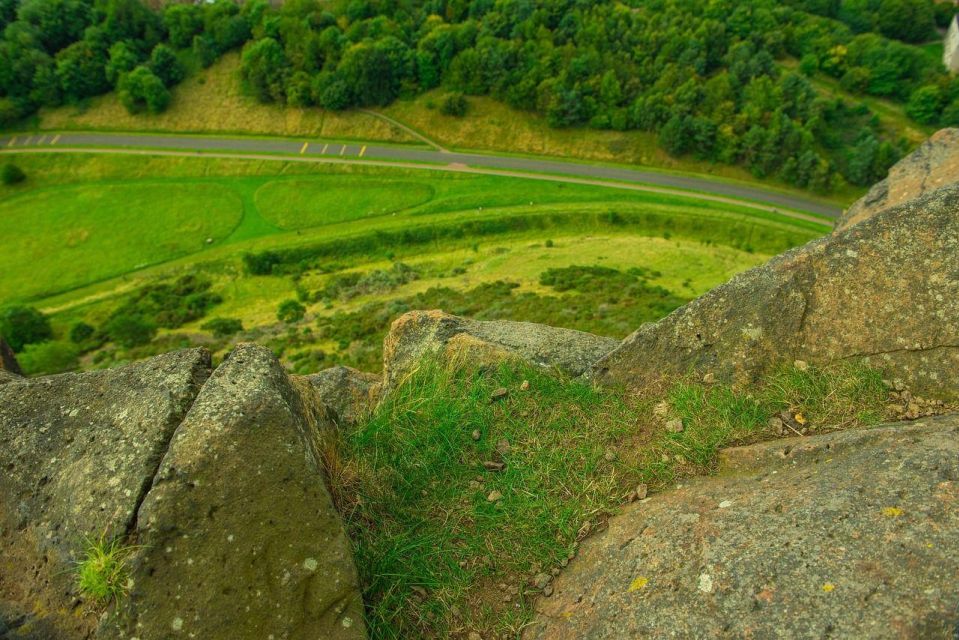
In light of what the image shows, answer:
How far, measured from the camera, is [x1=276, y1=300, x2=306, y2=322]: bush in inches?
2240

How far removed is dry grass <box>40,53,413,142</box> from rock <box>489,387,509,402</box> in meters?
77.7

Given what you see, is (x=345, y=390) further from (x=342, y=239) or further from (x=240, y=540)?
(x=342, y=239)

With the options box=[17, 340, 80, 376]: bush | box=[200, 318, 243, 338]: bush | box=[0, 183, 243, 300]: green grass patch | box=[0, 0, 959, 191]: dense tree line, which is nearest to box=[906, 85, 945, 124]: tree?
box=[0, 0, 959, 191]: dense tree line

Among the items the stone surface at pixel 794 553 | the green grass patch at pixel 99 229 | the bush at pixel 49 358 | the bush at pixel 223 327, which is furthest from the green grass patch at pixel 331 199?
the stone surface at pixel 794 553

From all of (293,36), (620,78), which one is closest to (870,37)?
(620,78)

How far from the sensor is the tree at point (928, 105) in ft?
270

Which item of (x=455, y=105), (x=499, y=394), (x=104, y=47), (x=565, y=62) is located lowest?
(x=455, y=105)

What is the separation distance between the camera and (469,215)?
7219cm

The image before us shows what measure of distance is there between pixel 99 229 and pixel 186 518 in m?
80.8

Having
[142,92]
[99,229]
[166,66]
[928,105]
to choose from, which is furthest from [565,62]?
[99,229]

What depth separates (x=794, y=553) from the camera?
887cm

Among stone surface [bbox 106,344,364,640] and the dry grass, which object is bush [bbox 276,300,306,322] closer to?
the dry grass

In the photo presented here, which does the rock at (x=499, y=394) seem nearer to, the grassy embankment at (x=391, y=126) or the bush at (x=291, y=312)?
the bush at (x=291, y=312)

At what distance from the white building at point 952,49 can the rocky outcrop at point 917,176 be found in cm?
8785
